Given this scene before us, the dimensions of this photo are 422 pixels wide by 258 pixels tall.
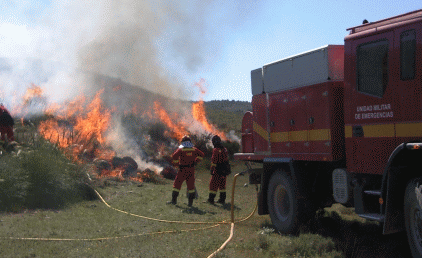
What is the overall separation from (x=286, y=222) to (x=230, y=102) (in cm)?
8225

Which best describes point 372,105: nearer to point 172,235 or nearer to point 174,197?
point 172,235

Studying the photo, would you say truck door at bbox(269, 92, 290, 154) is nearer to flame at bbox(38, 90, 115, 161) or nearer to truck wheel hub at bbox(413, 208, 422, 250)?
truck wheel hub at bbox(413, 208, 422, 250)

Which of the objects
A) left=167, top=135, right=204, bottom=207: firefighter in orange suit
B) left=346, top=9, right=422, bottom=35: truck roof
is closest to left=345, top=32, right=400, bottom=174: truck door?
left=346, top=9, right=422, bottom=35: truck roof

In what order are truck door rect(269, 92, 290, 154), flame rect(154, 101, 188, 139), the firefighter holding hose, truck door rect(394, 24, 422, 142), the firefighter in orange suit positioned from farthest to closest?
flame rect(154, 101, 188, 139)
the firefighter holding hose
the firefighter in orange suit
truck door rect(269, 92, 290, 154)
truck door rect(394, 24, 422, 142)

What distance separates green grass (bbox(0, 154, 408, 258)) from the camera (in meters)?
6.45

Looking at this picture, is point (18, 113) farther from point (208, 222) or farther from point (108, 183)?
point (208, 222)

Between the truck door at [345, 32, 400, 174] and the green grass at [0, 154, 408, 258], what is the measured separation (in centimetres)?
138

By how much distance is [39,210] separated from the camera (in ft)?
35.6

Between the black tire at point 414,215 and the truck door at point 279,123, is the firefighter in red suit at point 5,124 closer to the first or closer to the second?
the truck door at point 279,123

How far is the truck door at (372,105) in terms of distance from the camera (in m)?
5.62

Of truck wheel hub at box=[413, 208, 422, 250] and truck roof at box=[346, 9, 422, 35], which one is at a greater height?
truck roof at box=[346, 9, 422, 35]

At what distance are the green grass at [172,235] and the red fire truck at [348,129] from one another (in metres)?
0.72

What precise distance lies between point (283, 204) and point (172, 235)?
90.9 inches

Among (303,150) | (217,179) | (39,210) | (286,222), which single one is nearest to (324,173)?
(303,150)
